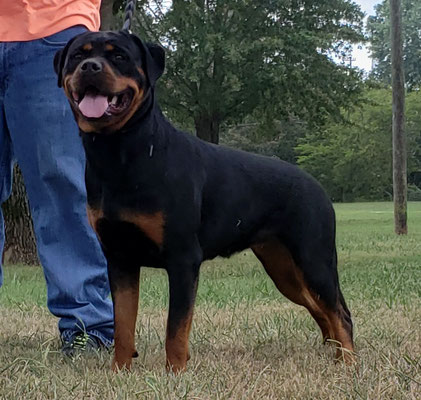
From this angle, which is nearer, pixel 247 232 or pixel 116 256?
pixel 116 256

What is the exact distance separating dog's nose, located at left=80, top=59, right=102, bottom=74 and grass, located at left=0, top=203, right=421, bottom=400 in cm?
131

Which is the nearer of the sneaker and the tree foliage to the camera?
the sneaker

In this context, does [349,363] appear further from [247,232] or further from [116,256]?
[116,256]

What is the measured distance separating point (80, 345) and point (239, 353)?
2.86ft

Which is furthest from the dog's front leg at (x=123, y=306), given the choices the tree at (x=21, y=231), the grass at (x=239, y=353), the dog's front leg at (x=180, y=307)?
the tree at (x=21, y=231)

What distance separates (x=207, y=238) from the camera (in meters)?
3.88

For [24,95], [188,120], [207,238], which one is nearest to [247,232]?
[207,238]

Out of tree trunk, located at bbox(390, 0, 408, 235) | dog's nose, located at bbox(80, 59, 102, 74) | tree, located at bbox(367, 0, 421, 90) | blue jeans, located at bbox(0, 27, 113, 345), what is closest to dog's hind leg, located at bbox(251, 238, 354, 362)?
blue jeans, located at bbox(0, 27, 113, 345)

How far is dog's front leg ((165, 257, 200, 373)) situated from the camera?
11.8 ft

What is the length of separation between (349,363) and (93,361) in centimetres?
130

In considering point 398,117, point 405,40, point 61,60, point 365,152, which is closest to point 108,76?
point 61,60

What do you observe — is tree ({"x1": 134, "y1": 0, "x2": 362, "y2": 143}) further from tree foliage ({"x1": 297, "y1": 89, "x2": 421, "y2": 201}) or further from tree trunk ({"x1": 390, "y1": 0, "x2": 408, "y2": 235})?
tree foliage ({"x1": 297, "y1": 89, "x2": 421, "y2": 201})

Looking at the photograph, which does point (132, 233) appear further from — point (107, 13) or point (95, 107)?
point (107, 13)

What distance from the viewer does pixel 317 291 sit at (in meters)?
4.22
